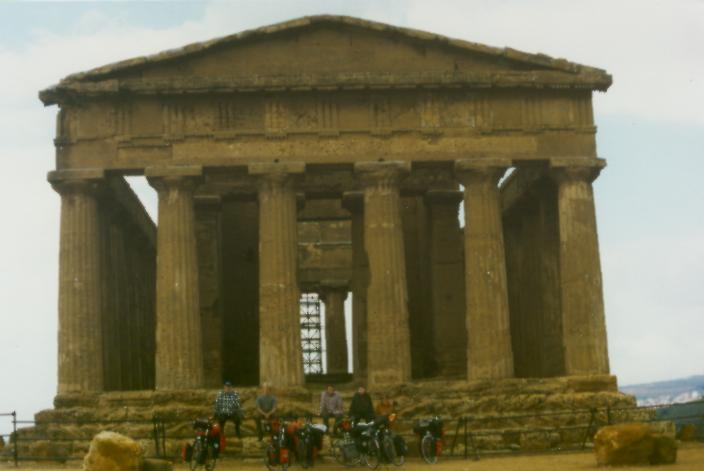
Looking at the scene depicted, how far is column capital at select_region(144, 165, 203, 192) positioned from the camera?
38.2 metres

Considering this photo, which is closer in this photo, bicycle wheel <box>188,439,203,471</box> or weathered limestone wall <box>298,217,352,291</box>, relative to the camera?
bicycle wheel <box>188,439,203,471</box>

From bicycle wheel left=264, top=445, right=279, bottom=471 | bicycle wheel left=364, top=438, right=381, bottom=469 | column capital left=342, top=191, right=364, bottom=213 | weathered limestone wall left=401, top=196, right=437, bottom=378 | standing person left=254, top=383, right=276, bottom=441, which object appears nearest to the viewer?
bicycle wheel left=264, top=445, right=279, bottom=471

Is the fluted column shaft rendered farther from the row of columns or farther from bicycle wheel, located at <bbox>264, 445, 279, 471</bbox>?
bicycle wheel, located at <bbox>264, 445, 279, 471</bbox>

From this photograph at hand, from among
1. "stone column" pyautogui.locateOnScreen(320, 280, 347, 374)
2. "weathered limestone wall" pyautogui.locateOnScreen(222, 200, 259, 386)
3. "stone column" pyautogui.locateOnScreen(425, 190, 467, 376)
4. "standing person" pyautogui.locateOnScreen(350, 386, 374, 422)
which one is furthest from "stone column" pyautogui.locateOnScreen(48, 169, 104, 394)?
"stone column" pyautogui.locateOnScreen(320, 280, 347, 374)

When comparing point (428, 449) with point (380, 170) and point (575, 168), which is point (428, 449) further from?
point (575, 168)

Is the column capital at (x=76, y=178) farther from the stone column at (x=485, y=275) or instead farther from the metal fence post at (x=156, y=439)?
the stone column at (x=485, y=275)

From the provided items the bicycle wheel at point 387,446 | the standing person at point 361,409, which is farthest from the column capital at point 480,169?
the bicycle wheel at point 387,446

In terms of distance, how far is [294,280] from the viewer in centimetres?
3812

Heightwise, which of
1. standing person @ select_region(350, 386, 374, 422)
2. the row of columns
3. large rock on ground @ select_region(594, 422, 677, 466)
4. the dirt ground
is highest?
the row of columns

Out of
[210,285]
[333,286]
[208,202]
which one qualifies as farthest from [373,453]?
[333,286]

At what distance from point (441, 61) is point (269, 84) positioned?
16.8ft

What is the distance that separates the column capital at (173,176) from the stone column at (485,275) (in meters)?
7.59

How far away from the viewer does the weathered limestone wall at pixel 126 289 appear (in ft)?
135

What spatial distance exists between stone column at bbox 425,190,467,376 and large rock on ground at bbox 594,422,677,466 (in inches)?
592
